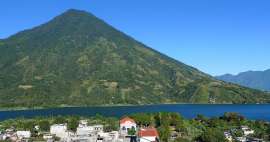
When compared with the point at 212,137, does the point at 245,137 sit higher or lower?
lower

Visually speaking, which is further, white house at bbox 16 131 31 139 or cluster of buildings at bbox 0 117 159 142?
white house at bbox 16 131 31 139

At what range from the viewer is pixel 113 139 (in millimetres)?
76688

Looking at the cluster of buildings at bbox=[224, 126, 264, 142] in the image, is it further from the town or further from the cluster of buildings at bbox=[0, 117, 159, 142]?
the cluster of buildings at bbox=[0, 117, 159, 142]

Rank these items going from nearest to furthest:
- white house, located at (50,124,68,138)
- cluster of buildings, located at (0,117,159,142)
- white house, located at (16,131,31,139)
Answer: cluster of buildings, located at (0,117,159,142), white house, located at (16,131,31,139), white house, located at (50,124,68,138)

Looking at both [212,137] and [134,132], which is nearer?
[212,137]

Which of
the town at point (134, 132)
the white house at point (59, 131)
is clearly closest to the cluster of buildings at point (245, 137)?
the town at point (134, 132)

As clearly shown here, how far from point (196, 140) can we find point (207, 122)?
37735 millimetres

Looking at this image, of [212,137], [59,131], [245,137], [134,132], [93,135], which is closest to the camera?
[212,137]

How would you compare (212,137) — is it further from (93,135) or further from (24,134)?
(24,134)

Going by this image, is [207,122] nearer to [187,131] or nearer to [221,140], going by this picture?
[187,131]

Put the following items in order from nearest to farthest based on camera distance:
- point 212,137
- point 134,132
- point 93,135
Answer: point 212,137 < point 93,135 < point 134,132

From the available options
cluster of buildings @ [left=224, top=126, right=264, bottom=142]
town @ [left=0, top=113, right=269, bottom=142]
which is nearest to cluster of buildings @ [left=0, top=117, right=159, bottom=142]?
town @ [left=0, top=113, right=269, bottom=142]

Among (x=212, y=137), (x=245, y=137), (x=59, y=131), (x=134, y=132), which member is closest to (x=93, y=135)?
(x=134, y=132)

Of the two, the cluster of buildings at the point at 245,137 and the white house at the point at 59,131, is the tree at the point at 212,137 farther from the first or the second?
the white house at the point at 59,131
